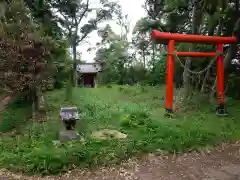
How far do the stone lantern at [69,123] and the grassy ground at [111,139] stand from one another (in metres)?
0.27

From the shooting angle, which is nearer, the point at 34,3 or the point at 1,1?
the point at 1,1

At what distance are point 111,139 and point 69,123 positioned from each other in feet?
3.41

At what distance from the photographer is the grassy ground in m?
5.98

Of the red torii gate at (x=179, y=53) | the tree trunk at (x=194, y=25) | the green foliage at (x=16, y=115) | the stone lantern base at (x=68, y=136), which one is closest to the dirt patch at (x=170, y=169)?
the stone lantern base at (x=68, y=136)

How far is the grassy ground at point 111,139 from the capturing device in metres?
5.98

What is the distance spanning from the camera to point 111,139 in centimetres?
704

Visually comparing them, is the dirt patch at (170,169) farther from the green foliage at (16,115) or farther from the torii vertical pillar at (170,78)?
the green foliage at (16,115)

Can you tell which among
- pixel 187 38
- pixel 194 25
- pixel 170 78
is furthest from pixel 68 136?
pixel 194 25

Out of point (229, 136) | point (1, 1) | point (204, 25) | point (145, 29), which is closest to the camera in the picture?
point (229, 136)

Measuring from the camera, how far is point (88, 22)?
100 feet

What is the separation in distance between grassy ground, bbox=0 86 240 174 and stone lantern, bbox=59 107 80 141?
0.27 metres

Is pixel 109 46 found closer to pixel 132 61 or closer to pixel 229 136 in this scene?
pixel 132 61

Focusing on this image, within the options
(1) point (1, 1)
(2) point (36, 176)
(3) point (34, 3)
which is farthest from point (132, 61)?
(2) point (36, 176)

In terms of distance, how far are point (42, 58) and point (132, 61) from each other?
1695cm
